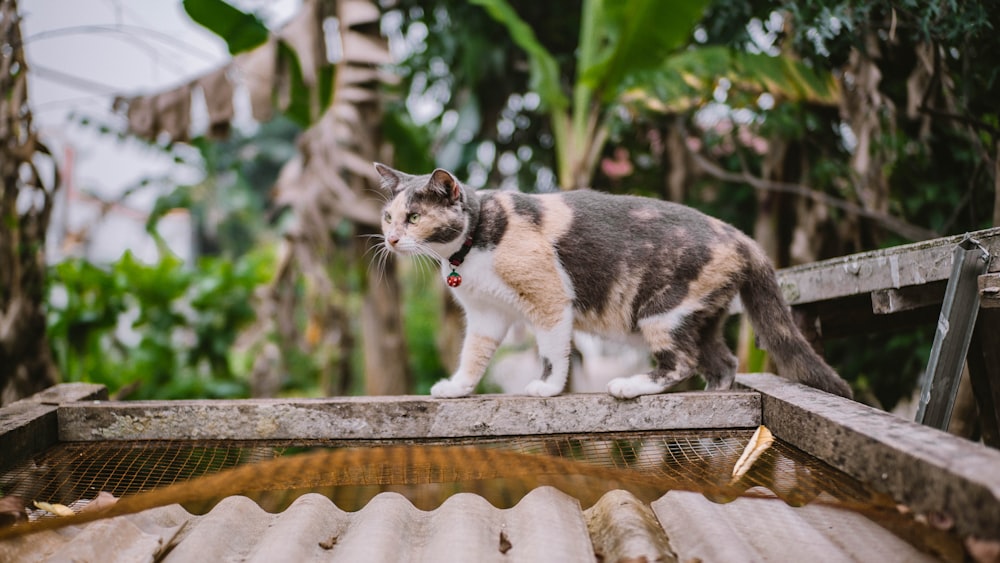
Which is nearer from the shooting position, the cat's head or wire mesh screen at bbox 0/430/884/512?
wire mesh screen at bbox 0/430/884/512

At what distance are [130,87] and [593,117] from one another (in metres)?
2.77

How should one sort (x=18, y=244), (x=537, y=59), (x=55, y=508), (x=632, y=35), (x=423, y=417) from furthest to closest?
(x=537, y=59) < (x=632, y=35) < (x=18, y=244) < (x=423, y=417) < (x=55, y=508)

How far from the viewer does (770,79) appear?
355 cm

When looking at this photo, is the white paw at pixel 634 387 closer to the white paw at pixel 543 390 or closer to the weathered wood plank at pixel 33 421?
the white paw at pixel 543 390

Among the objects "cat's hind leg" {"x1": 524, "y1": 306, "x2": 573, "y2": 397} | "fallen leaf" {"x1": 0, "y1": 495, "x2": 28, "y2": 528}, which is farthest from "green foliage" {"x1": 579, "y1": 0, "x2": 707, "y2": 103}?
"fallen leaf" {"x1": 0, "y1": 495, "x2": 28, "y2": 528}

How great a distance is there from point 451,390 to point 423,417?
205 mm

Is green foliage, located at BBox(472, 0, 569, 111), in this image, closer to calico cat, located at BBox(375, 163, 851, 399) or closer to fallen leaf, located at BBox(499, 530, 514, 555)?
calico cat, located at BBox(375, 163, 851, 399)

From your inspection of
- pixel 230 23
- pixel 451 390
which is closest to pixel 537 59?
pixel 230 23

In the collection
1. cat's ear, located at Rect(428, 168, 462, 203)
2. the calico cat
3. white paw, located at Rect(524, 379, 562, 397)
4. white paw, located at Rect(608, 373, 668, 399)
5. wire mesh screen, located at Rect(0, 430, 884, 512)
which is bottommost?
wire mesh screen, located at Rect(0, 430, 884, 512)

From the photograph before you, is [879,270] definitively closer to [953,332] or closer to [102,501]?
[953,332]

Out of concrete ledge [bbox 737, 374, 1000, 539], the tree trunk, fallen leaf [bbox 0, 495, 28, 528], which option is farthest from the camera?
the tree trunk

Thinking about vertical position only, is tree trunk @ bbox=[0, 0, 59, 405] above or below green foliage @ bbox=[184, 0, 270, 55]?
below

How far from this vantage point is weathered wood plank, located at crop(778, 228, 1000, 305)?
6.10 ft

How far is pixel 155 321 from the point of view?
5137 mm
